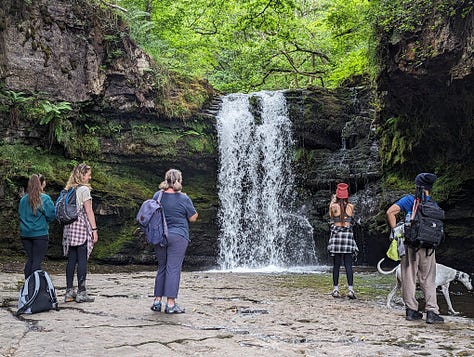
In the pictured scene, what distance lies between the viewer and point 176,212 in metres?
5.79

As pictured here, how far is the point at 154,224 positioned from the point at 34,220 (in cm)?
182

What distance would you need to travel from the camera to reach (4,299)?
6.61m

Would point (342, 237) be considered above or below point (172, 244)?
above

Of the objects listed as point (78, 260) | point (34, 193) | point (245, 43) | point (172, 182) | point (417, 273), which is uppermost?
point (245, 43)

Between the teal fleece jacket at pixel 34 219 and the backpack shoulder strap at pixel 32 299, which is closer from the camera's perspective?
the backpack shoulder strap at pixel 32 299

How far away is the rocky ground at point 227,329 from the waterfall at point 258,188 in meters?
9.25

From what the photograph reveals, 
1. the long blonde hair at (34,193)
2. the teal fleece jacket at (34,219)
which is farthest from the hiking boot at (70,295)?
the long blonde hair at (34,193)

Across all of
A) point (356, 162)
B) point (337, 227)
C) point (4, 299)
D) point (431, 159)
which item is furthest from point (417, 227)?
point (356, 162)

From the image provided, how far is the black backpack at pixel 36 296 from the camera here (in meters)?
5.55

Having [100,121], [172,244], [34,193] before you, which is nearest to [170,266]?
[172,244]

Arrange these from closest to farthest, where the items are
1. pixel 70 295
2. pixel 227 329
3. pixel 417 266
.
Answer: pixel 227 329
pixel 417 266
pixel 70 295

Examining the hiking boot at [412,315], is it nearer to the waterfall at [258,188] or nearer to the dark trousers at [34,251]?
the dark trousers at [34,251]

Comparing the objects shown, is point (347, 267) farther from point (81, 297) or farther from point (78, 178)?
point (78, 178)

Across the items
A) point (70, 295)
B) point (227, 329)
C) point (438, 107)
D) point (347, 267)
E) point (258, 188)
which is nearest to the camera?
point (227, 329)
